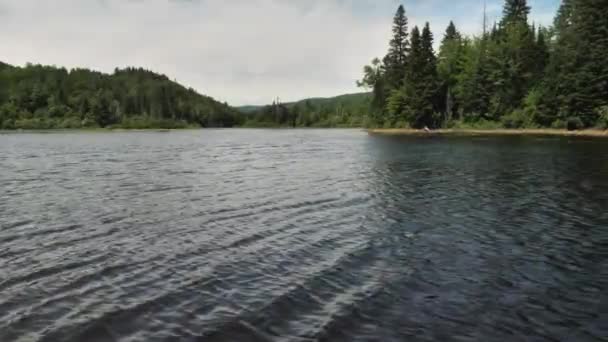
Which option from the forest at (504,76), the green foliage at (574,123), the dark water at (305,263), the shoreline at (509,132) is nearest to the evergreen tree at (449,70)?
the forest at (504,76)

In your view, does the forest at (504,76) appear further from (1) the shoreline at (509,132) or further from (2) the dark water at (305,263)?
(2) the dark water at (305,263)

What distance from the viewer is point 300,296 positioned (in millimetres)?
9758

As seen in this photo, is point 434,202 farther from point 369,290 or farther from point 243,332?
point 243,332

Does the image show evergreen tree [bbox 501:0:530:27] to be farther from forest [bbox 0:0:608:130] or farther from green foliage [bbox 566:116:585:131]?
green foliage [bbox 566:116:585:131]

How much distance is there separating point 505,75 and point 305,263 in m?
104

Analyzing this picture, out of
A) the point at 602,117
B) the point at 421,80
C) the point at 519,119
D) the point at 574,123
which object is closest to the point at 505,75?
the point at 519,119

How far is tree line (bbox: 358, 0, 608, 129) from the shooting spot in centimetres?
7762

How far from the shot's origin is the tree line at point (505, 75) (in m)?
77.6

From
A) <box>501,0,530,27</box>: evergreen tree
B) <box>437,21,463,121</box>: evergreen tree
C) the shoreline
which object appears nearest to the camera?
the shoreline

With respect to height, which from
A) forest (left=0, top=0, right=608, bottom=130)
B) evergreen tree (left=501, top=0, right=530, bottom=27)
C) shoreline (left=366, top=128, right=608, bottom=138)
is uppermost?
evergreen tree (left=501, top=0, right=530, bottom=27)

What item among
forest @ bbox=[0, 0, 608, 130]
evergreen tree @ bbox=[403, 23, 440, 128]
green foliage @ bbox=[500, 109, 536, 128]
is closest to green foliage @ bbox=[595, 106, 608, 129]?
forest @ bbox=[0, 0, 608, 130]

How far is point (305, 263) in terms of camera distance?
39.4 ft

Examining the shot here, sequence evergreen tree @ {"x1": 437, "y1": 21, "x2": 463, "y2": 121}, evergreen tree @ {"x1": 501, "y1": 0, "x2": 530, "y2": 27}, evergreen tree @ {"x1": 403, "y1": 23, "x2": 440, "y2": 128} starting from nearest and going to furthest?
1. evergreen tree @ {"x1": 403, "y1": 23, "x2": 440, "y2": 128}
2. evergreen tree @ {"x1": 437, "y1": 21, "x2": 463, "y2": 121}
3. evergreen tree @ {"x1": 501, "y1": 0, "x2": 530, "y2": 27}

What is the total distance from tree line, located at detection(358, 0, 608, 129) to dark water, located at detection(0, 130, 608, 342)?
6469 cm
